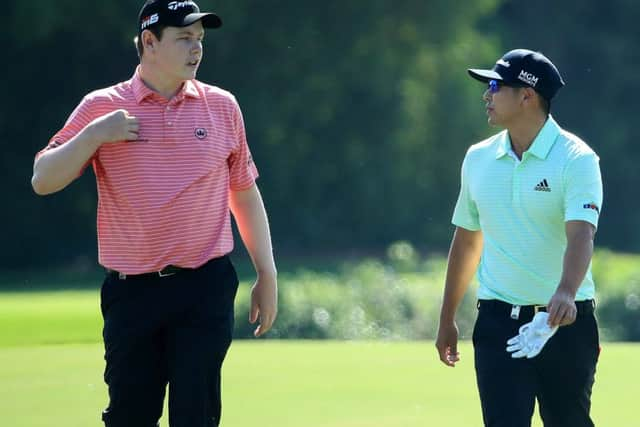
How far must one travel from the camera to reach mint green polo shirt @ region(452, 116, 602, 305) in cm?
498

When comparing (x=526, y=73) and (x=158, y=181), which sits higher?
(x=526, y=73)

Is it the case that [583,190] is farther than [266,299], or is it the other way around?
[266,299]

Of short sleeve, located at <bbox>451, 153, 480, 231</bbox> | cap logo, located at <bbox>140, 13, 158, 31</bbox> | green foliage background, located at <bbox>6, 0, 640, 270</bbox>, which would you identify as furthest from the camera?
green foliage background, located at <bbox>6, 0, 640, 270</bbox>

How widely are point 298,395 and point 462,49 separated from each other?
2884 centimetres

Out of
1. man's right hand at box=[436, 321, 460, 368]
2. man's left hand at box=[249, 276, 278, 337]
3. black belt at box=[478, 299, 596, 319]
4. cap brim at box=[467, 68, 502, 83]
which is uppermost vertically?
cap brim at box=[467, 68, 502, 83]

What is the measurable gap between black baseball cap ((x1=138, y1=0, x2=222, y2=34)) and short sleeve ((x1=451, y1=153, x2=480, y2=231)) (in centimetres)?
109

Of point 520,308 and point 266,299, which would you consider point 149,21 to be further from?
point 520,308

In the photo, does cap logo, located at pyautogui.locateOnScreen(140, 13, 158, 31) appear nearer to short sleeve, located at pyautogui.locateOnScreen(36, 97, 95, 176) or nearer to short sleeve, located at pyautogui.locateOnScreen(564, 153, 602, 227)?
short sleeve, located at pyautogui.locateOnScreen(36, 97, 95, 176)

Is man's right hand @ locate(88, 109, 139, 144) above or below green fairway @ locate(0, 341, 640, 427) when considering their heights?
above

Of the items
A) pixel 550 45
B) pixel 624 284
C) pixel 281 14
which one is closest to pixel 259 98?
pixel 281 14

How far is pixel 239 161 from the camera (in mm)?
5035

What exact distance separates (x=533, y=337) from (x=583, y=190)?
0.53 m

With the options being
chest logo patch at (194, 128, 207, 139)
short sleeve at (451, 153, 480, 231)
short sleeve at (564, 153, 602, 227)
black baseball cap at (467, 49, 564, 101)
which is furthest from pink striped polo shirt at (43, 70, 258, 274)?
short sleeve at (564, 153, 602, 227)

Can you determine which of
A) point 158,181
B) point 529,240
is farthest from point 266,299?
point 529,240
